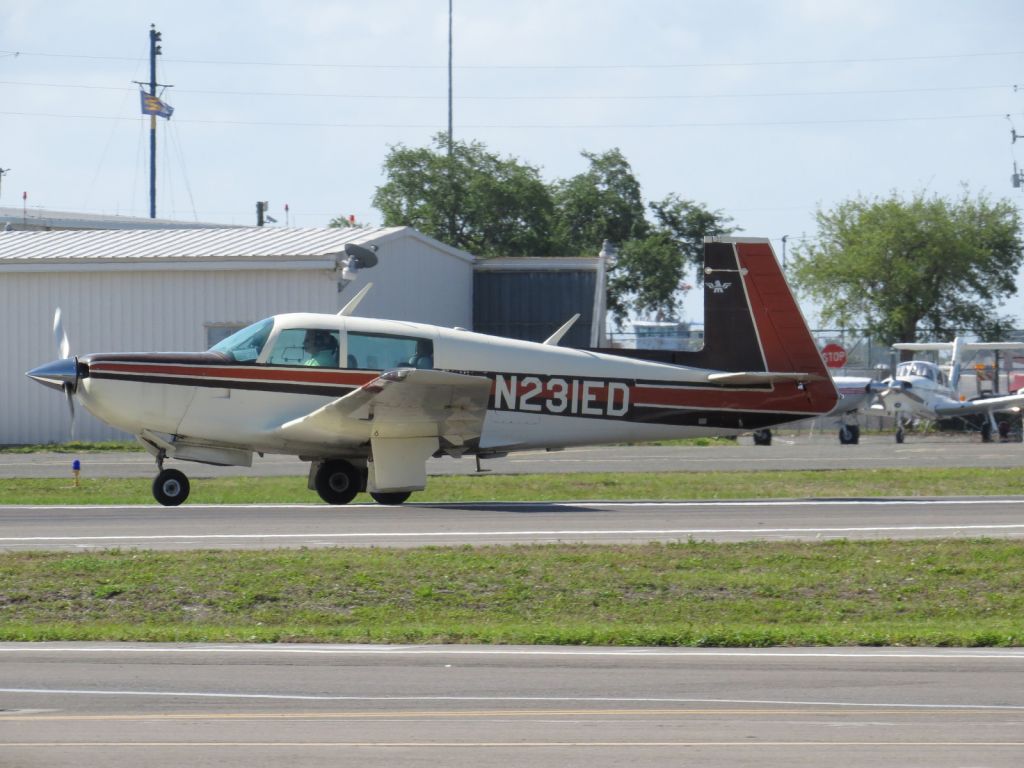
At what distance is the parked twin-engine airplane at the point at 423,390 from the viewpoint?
672 inches

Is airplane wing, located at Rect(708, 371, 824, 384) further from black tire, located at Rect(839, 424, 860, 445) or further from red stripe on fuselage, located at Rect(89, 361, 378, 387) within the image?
black tire, located at Rect(839, 424, 860, 445)

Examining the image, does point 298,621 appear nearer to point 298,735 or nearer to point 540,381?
point 298,735

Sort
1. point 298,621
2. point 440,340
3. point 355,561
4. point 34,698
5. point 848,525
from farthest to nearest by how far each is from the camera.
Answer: point 440,340 < point 848,525 < point 355,561 < point 298,621 < point 34,698

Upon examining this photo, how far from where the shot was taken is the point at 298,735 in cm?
648

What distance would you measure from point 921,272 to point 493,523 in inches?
1812

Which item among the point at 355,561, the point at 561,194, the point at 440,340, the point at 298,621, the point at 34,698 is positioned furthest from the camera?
the point at 561,194

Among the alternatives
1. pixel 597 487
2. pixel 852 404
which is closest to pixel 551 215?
pixel 852 404

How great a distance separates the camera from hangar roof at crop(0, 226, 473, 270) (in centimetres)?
3209

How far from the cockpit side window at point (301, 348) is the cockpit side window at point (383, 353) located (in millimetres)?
326

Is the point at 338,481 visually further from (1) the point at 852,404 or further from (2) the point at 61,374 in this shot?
(1) the point at 852,404

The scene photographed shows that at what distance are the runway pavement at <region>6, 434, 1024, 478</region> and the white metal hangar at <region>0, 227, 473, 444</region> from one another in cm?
387

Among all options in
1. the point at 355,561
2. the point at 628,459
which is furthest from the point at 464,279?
the point at 355,561

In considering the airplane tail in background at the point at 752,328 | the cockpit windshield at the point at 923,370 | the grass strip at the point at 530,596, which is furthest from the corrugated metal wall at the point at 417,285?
the grass strip at the point at 530,596

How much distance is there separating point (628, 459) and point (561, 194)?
137ft
